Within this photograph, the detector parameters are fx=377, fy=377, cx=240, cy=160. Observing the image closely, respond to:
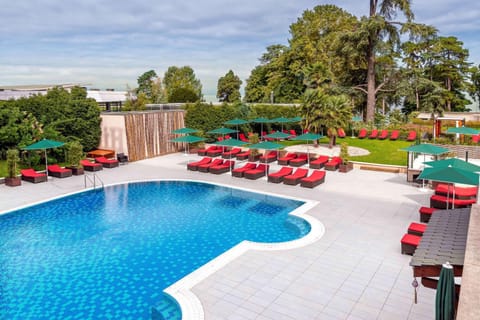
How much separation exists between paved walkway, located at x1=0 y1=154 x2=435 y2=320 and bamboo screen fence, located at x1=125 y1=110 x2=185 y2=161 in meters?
10.1

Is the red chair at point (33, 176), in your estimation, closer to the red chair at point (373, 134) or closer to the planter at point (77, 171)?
the planter at point (77, 171)

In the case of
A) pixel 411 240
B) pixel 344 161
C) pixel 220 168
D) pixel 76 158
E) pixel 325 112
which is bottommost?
pixel 411 240

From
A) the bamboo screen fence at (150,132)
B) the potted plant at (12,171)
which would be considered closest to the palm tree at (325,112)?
the bamboo screen fence at (150,132)

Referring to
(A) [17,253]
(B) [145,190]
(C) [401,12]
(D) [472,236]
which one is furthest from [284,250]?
(C) [401,12]

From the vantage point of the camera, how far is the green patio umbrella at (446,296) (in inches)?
199

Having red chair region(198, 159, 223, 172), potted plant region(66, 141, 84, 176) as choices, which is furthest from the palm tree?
potted plant region(66, 141, 84, 176)

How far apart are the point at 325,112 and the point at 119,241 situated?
18879 millimetres

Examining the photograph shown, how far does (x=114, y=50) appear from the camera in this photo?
43625 mm

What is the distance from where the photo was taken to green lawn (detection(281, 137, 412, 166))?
25345mm

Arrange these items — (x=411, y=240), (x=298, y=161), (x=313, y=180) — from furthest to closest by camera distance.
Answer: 1. (x=298, y=161)
2. (x=313, y=180)
3. (x=411, y=240)

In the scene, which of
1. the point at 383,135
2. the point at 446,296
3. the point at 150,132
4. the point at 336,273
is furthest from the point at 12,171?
the point at 383,135

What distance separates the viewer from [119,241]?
1332 cm

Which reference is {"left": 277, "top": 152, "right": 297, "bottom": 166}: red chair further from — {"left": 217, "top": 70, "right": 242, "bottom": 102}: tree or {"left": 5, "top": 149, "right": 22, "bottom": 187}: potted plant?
{"left": 217, "top": 70, "right": 242, "bottom": 102}: tree

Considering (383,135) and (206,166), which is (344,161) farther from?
(383,135)
